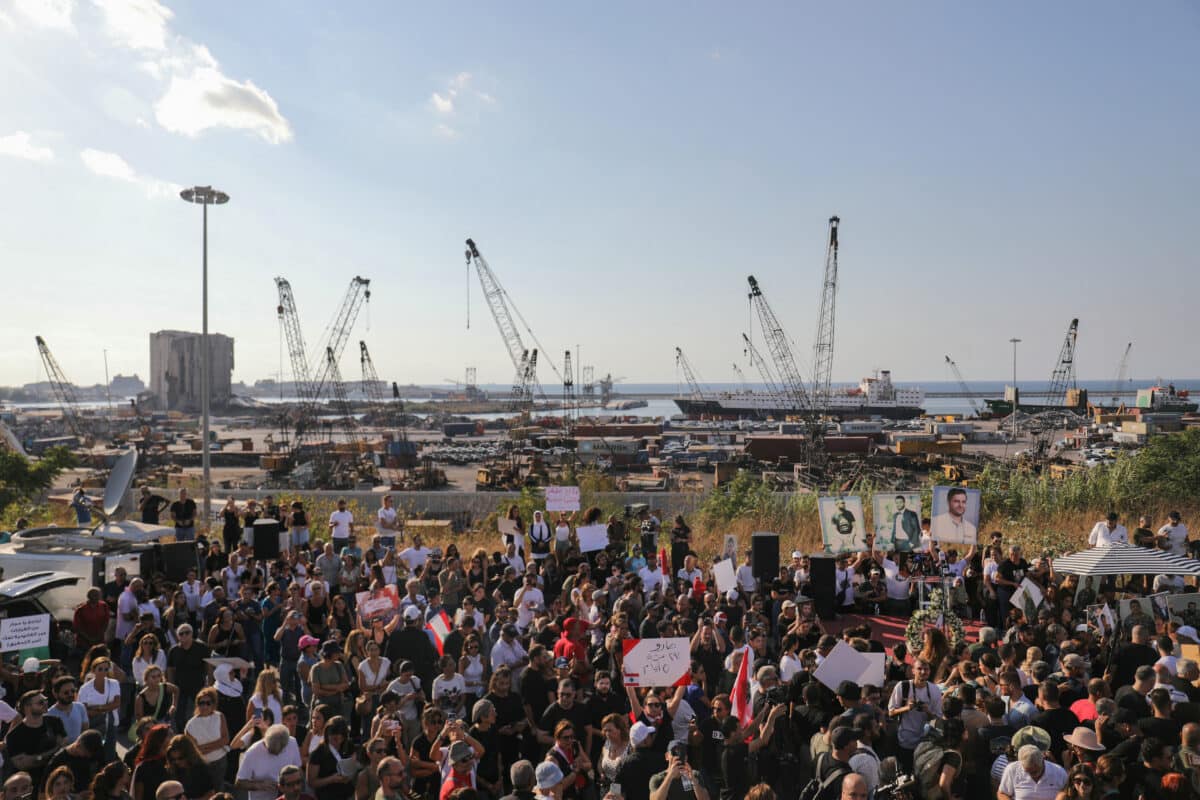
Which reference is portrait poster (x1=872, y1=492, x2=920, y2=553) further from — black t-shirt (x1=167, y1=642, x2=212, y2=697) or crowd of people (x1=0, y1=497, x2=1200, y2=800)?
black t-shirt (x1=167, y1=642, x2=212, y2=697)

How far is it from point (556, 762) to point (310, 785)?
2110 millimetres

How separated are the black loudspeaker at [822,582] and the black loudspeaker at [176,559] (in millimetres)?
11241

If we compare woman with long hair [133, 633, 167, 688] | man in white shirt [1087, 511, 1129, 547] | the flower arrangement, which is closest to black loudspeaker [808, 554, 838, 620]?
the flower arrangement

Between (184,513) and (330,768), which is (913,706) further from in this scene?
(184,513)

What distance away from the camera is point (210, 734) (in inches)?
282

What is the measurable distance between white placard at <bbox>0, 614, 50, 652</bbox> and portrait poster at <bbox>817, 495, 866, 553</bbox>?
1216cm

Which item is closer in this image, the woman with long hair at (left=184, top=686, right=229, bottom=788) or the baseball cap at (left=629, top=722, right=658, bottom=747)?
the baseball cap at (left=629, top=722, right=658, bottom=747)

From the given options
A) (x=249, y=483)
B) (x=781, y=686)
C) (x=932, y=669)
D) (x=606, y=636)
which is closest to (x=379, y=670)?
(x=606, y=636)

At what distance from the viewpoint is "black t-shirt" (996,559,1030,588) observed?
44.4 feet

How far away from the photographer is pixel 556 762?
6453mm

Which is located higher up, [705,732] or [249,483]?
[705,732]

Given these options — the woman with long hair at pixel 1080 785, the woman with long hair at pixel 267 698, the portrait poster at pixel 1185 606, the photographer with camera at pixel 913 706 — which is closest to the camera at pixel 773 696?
the photographer with camera at pixel 913 706

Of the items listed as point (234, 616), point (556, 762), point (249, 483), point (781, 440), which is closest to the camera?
point (556, 762)

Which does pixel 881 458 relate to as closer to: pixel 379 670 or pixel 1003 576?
pixel 1003 576
